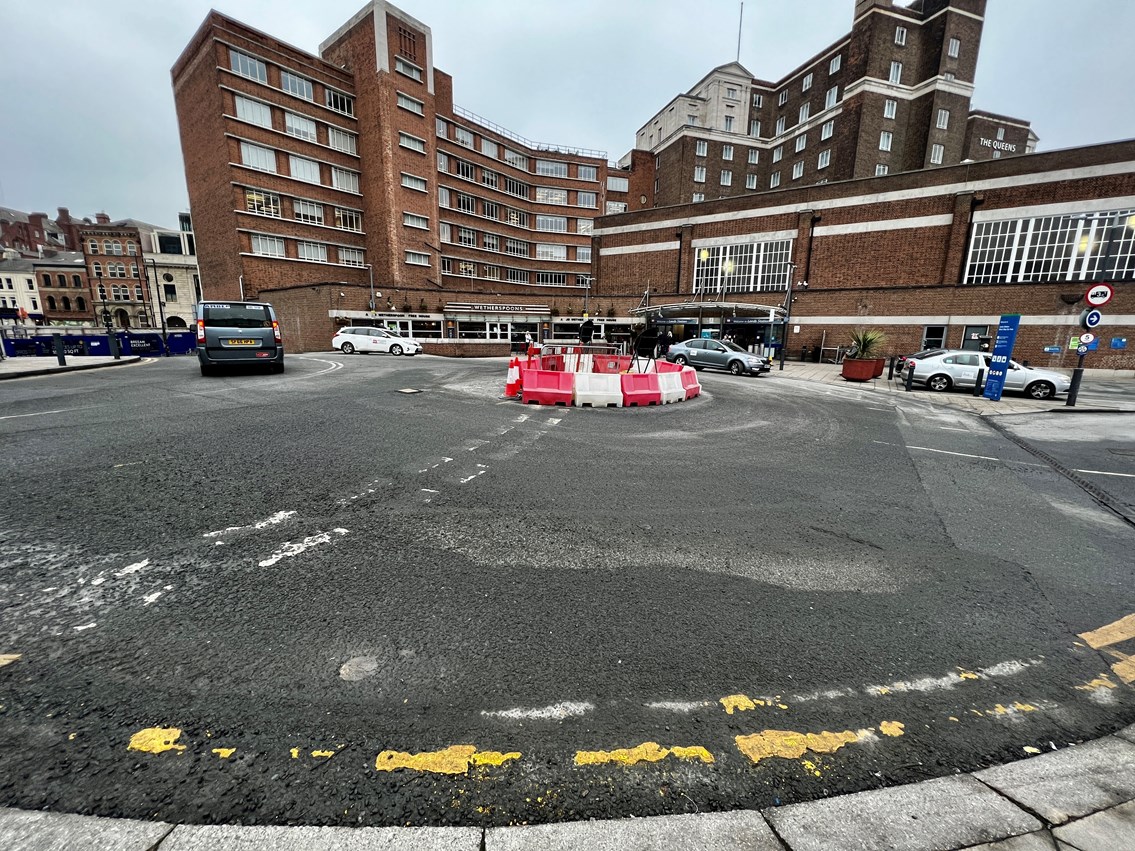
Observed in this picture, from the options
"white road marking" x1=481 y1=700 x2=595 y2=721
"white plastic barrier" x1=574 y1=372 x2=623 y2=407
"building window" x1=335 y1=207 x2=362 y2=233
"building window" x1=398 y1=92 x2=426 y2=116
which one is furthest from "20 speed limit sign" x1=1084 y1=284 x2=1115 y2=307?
"building window" x1=398 y1=92 x2=426 y2=116

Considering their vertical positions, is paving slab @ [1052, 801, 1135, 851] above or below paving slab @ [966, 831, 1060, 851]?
below

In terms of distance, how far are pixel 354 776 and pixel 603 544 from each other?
231cm

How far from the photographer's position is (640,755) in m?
1.84

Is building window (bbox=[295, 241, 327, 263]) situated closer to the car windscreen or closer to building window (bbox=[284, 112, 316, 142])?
building window (bbox=[284, 112, 316, 142])

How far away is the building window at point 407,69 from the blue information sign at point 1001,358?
43.7m

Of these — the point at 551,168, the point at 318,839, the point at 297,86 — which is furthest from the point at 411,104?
the point at 318,839

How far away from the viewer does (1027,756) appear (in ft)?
6.38

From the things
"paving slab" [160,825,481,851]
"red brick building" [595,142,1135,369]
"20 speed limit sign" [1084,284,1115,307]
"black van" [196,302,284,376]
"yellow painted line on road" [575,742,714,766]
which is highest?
"red brick building" [595,142,1135,369]

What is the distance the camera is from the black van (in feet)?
38.3

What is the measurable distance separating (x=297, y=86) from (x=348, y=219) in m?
9.23

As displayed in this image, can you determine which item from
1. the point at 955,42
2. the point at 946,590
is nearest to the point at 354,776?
the point at 946,590

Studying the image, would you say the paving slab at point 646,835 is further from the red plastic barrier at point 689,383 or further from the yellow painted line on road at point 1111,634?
the red plastic barrier at point 689,383

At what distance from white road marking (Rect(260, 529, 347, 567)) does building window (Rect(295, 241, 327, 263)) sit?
1539 inches

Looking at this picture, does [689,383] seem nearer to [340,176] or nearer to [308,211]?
[308,211]
